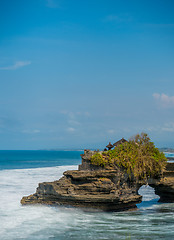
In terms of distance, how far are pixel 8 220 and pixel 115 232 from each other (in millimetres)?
5966

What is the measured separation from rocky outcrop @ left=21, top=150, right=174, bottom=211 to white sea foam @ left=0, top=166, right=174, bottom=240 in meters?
0.52

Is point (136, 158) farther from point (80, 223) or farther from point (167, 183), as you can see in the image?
point (80, 223)

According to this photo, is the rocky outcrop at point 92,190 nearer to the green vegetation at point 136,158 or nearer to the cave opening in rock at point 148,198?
the green vegetation at point 136,158

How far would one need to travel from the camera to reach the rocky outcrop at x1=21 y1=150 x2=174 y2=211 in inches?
591

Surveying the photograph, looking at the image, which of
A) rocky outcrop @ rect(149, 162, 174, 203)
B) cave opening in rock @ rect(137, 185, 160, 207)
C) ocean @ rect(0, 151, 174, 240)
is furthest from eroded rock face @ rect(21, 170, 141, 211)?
cave opening in rock @ rect(137, 185, 160, 207)

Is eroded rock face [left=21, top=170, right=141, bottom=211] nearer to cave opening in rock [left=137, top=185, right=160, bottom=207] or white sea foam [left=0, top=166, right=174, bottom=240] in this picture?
white sea foam [left=0, top=166, right=174, bottom=240]

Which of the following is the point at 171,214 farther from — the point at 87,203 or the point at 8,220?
the point at 8,220

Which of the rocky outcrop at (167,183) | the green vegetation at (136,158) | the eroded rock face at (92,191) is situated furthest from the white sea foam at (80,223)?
the green vegetation at (136,158)

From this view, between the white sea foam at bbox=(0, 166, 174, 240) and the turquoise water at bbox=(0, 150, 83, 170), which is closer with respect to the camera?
the white sea foam at bbox=(0, 166, 174, 240)

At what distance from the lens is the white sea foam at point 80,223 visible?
39.1 ft

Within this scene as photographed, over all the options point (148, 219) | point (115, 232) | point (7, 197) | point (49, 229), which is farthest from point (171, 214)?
point (7, 197)

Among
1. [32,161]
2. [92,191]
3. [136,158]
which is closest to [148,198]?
[136,158]

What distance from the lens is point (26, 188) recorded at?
82.2ft

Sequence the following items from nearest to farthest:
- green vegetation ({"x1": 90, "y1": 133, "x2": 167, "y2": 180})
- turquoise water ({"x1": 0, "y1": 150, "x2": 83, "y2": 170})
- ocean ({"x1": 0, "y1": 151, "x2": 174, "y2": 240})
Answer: ocean ({"x1": 0, "y1": 151, "x2": 174, "y2": 240}) → green vegetation ({"x1": 90, "y1": 133, "x2": 167, "y2": 180}) → turquoise water ({"x1": 0, "y1": 150, "x2": 83, "y2": 170})
